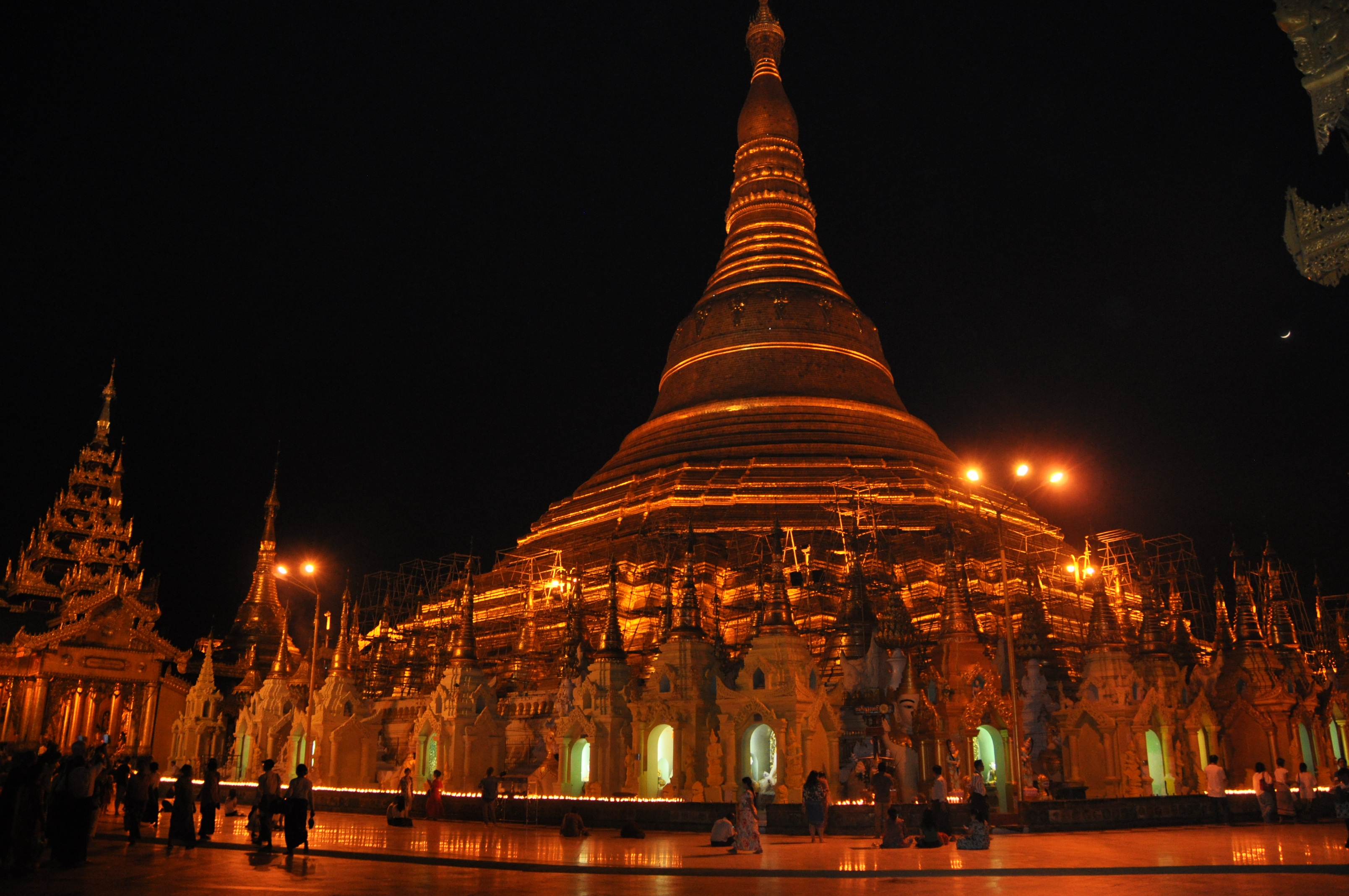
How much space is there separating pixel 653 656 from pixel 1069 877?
16101mm

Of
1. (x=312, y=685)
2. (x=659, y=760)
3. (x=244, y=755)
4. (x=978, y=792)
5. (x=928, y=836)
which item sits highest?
(x=312, y=685)

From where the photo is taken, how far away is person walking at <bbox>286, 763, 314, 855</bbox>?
1456cm

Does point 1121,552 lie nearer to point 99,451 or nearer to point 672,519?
point 672,519

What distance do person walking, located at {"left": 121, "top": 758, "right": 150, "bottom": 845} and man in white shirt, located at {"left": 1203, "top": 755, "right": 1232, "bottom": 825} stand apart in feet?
56.1

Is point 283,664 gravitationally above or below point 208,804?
above

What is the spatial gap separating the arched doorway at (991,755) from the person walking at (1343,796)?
5.28 metres

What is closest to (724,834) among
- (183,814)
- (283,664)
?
(183,814)

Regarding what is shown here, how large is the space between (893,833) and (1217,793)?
24.6ft

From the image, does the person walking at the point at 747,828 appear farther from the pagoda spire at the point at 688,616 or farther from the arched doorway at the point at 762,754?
the pagoda spire at the point at 688,616

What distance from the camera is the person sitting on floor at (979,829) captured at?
14750 millimetres

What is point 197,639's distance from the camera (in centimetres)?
4575

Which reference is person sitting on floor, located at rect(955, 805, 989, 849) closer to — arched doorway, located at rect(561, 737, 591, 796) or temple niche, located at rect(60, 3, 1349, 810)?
temple niche, located at rect(60, 3, 1349, 810)

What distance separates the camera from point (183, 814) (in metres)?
15.1

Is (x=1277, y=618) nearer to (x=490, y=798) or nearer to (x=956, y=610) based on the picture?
(x=956, y=610)
